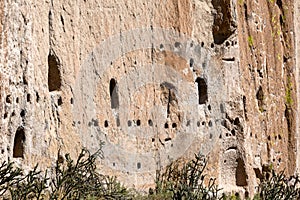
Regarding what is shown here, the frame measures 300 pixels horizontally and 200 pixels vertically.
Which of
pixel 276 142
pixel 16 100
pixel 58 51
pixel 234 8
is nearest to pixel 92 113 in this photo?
pixel 58 51

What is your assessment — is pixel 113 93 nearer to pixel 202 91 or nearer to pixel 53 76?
pixel 53 76

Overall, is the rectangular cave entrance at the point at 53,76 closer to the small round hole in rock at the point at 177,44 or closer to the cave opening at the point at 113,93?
the cave opening at the point at 113,93

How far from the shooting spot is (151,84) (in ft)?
40.5

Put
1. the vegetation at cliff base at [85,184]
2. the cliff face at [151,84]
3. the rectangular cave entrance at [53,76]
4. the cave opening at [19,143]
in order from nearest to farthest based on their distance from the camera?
the vegetation at cliff base at [85,184] < the cave opening at [19,143] < the cliff face at [151,84] < the rectangular cave entrance at [53,76]

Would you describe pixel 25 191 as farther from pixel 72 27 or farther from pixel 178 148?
pixel 178 148

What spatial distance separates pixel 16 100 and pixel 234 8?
19.1ft

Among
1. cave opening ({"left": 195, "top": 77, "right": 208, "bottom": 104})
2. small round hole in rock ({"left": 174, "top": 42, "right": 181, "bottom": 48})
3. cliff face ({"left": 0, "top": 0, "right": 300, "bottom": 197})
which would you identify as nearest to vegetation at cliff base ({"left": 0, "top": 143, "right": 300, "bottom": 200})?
cliff face ({"left": 0, "top": 0, "right": 300, "bottom": 197})

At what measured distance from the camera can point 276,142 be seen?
15359 mm

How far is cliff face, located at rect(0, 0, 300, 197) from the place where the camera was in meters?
9.50

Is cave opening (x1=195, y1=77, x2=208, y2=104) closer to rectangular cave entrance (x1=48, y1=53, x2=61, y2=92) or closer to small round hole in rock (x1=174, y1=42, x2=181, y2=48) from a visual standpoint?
small round hole in rock (x1=174, y1=42, x2=181, y2=48)

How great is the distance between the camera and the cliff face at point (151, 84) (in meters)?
9.50

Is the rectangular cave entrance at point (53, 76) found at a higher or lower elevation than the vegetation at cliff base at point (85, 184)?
higher

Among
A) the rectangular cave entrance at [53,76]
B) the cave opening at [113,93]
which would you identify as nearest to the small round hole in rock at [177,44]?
the cave opening at [113,93]

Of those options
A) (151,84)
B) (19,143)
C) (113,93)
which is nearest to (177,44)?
(151,84)
